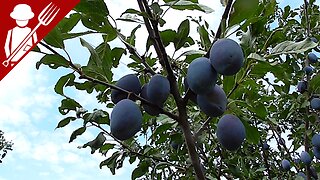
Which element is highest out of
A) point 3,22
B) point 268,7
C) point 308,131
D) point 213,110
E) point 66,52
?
point 308,131

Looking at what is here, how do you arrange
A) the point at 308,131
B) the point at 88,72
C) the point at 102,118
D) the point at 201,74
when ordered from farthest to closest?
the point at 308,131, the point at 102,118, the point at 88,72, the point at 201,74

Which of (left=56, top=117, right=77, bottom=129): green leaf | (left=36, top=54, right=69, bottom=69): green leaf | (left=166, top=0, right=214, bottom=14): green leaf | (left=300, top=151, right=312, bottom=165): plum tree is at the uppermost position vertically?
(left=300, top=151, right=312, bottom=165): plum tree

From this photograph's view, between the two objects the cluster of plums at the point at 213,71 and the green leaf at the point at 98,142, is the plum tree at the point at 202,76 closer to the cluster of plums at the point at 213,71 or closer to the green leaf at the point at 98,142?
the cluster of plums at the point at 213,71

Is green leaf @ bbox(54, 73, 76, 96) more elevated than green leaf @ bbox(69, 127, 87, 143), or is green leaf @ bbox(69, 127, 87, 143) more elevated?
green leaf @ bbox(54, 73, 76, 96)

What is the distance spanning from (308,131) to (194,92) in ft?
4.13

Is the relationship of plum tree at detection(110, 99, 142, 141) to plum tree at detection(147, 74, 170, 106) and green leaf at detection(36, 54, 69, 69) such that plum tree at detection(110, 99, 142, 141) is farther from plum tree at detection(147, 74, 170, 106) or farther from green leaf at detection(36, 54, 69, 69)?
green leaf at detection(36, 54, 69, 69)

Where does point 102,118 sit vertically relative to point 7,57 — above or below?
below

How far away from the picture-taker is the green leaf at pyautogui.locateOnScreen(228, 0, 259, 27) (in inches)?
34.8

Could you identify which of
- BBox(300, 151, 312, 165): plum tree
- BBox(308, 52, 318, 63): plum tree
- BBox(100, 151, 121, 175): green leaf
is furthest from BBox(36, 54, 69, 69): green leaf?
BBox(308, 52, 318, 63): plum tree

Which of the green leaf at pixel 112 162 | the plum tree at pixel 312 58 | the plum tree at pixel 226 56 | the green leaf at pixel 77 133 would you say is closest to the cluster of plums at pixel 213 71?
the plum tree at pixel 226 56

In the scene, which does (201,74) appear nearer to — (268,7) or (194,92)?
(194,92)

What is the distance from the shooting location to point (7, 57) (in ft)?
4.08

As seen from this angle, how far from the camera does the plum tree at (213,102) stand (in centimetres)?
84

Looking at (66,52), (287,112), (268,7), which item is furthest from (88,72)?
(287,112)
